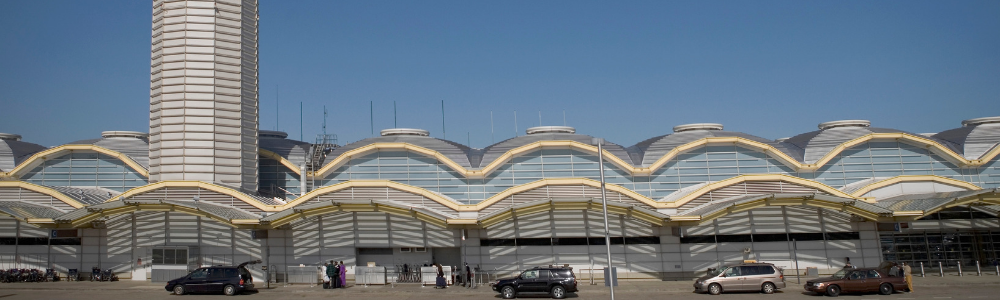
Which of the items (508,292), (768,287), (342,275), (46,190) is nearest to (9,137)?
(46,190)

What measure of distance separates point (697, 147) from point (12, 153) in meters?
44.3

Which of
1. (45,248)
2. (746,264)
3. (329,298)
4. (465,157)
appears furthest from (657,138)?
(45,248)

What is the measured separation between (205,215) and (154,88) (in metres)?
11.5

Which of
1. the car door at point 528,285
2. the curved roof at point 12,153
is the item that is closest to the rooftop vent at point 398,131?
the car door at point 528,285

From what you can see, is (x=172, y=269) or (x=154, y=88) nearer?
(x=172, y=269)

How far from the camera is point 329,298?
2708 centimetres

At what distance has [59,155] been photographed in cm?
4356

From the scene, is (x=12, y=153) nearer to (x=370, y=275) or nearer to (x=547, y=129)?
(x=370, y=275)

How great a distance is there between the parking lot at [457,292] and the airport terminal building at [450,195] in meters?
2.74

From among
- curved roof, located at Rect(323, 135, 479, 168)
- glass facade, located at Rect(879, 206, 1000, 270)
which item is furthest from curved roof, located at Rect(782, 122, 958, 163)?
curved roof, located at Rect(323, 135, 479, 168)

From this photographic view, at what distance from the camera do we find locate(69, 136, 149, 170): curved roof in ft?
147

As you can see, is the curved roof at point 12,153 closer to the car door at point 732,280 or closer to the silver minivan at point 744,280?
the silver minivan at point 744,280

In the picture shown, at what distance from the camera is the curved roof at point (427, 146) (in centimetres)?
4444

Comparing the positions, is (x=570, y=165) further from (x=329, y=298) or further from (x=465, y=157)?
(x=329, y=298)
